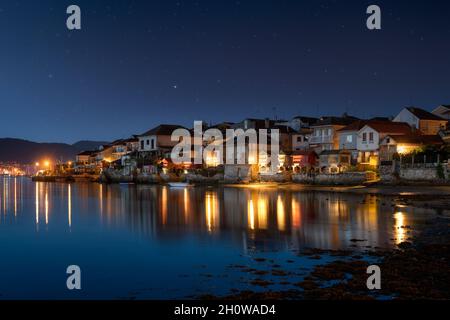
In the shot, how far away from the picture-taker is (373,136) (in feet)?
179

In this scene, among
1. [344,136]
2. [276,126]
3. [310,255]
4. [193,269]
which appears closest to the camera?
[193,269]

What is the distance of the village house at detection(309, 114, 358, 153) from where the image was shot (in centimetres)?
6209

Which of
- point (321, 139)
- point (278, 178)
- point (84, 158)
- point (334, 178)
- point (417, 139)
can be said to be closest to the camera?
point (417, 139)

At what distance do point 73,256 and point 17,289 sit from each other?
4.99 m

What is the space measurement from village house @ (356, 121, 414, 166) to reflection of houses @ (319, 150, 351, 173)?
1596 mm

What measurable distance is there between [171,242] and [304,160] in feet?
140

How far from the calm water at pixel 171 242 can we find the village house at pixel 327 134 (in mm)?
27278

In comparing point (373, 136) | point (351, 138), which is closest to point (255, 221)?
point (373, 136)

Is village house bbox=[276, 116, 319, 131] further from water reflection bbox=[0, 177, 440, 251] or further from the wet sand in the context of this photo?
the wet sand

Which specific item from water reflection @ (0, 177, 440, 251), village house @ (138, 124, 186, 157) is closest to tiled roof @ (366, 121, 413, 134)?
water reflection @ (0, 177, 440, 251)

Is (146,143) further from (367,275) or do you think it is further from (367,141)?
(367,275)

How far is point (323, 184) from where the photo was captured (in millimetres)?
54969
